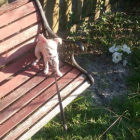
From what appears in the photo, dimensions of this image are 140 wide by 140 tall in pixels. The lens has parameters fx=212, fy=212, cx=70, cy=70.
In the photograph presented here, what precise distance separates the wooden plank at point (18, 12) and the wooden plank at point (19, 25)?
5cm

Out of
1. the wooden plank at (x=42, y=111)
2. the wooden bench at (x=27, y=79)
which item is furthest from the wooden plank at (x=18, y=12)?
the wooden plank at (x=42, y=111)

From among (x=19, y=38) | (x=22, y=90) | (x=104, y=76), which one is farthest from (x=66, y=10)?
(x=22, y=90)

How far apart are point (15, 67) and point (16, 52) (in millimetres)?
170

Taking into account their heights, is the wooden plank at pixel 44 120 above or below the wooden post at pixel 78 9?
below

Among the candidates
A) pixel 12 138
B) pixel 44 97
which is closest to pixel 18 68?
pixel 44 97

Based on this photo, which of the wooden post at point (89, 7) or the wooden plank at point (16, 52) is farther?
the wooden post at point (89, 7)

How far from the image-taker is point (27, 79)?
2361 mm

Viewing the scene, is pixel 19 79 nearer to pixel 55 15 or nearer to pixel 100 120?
pixel 100 120

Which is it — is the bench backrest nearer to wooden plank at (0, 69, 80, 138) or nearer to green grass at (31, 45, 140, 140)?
wooden plank at (0, 69, 80, 138)

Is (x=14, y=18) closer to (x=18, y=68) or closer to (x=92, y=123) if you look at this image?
(x=18, y=68)

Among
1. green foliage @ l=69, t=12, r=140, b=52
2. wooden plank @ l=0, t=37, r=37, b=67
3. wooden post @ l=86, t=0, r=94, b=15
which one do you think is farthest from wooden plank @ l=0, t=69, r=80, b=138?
wooden post @ l=86, t=0, r=94, b=15

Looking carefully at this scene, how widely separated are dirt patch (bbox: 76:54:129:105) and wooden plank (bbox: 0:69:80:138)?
66cm

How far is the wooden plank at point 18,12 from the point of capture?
222cm

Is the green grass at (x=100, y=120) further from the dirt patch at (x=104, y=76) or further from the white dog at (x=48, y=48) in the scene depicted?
the white dog at (x=48, y=48)
